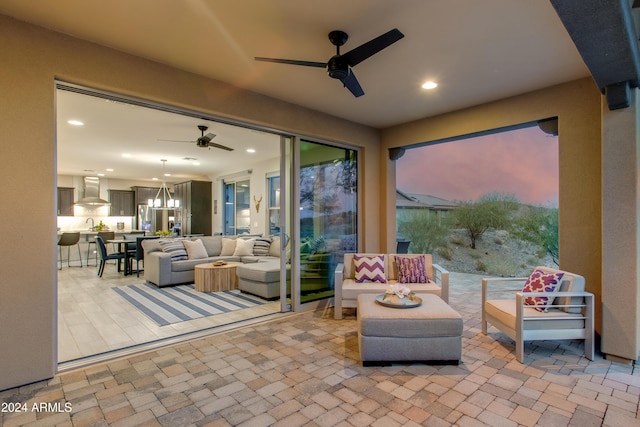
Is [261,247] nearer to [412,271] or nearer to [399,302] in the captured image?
[412,271]

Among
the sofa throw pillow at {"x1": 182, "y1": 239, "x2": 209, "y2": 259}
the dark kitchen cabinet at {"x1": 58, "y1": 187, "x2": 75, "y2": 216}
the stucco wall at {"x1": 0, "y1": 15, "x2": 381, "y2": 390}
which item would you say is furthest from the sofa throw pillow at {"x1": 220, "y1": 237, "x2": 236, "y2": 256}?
the dark kitchen cabinet at {"x1": 58, "y1": 187, "x2": 75, "y2": 216}

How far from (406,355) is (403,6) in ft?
9.52

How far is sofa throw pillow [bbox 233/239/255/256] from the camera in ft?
23.8

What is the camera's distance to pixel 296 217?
457cm

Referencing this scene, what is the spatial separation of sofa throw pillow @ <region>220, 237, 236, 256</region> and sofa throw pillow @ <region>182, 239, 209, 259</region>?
0.45m

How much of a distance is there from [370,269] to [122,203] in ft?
35.5

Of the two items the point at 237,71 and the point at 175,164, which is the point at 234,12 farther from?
the point at 175,164

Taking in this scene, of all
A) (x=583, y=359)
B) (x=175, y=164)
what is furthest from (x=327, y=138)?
(x=175, y=164)

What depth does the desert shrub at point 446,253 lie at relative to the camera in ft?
26.5

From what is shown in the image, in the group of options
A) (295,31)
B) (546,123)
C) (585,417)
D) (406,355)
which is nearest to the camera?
(585,417)

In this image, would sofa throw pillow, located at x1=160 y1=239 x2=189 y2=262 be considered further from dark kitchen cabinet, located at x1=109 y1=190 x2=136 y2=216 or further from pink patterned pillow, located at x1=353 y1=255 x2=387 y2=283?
dark kitchen cabinet, located at x1=109 y1=190 x2=136 y2=216

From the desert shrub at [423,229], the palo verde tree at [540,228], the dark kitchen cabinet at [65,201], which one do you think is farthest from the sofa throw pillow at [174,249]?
the palo verde tree at [540,228]

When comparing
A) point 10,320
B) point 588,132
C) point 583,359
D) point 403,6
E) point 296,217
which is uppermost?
point 403,6

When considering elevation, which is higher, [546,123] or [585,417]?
[546,123]
